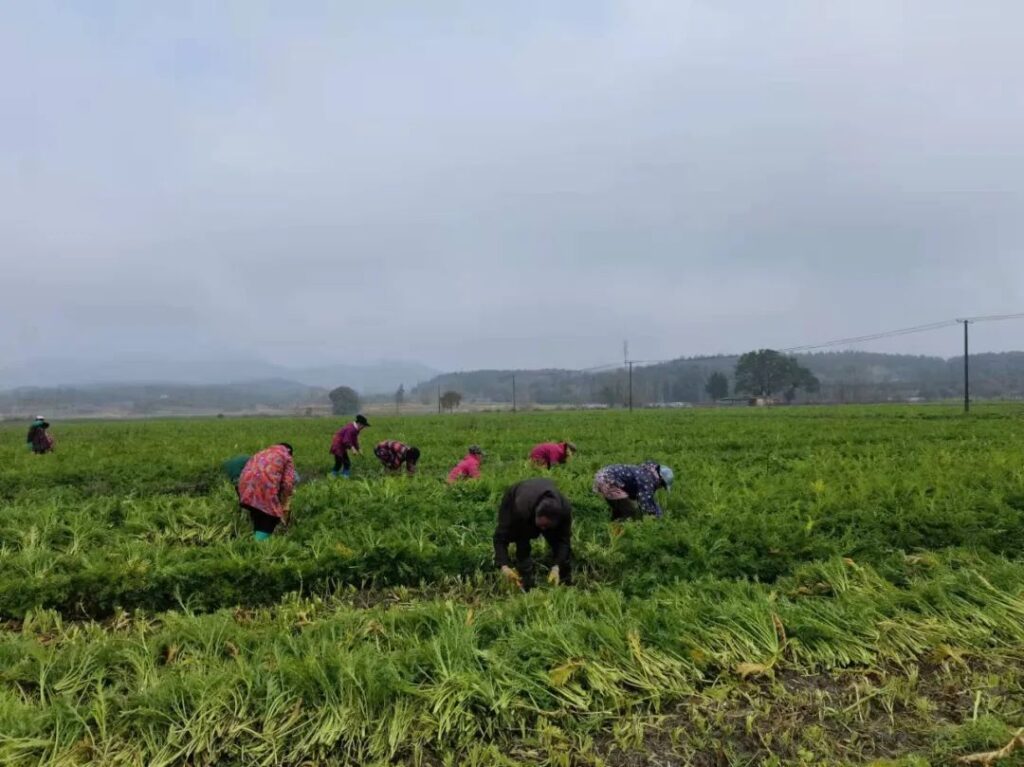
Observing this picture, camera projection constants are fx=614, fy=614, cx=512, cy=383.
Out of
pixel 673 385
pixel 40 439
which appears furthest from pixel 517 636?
A: pixel 673 385

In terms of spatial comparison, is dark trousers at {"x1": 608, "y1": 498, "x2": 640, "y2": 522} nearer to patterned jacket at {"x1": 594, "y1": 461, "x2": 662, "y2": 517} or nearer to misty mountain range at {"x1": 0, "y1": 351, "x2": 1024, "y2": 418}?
patterned jacket at {"x1": 594, "y1": 461, "x2": 662, "y2": 517}

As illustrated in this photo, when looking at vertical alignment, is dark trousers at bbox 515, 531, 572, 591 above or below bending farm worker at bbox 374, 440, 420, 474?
below

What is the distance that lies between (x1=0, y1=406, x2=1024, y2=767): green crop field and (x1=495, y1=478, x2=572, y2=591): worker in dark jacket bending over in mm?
450

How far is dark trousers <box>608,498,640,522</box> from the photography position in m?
7.01

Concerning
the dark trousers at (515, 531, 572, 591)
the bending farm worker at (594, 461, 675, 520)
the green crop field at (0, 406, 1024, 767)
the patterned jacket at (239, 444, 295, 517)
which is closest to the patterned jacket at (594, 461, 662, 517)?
the bending farm worker at (594, 461, 675, 520)

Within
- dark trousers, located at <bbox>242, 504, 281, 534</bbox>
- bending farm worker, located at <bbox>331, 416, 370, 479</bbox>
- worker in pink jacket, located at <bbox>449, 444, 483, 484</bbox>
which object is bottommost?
dark trousers, located at <bbox>242, 504, 281, 534</bbox>

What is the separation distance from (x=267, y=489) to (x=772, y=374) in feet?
328

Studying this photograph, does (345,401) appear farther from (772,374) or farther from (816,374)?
(816,374)

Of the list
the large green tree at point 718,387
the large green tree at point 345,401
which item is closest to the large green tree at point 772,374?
the large green tree at point 718,387

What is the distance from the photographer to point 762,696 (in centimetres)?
347

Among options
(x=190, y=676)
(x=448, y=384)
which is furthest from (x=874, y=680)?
(x=448, y=384)

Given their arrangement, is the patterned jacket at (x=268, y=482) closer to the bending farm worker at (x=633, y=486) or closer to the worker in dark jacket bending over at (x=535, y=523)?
the worker in dark jacket bending over at (x=535, y=523)

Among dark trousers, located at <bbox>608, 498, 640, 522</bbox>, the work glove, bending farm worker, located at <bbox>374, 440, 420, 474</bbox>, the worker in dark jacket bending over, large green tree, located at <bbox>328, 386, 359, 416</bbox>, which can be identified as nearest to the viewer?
the worker in dark jacket bending over

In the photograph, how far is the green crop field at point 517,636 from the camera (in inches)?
122
